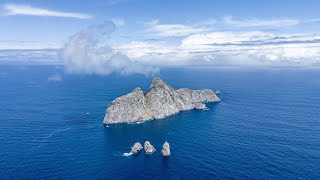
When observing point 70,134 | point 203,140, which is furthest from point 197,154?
point 70,134

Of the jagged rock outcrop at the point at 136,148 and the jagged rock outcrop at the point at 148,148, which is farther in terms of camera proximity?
the jagged rock outcrop at the point at 136,148

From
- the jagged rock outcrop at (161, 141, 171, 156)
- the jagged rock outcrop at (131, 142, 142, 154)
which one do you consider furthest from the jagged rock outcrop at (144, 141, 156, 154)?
the jagged rock outcrop at (161, 141, 171, 156)

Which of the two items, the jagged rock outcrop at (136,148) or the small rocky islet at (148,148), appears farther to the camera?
the jagged rock outcrop at (136,148)

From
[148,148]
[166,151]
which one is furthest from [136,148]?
[166,151]

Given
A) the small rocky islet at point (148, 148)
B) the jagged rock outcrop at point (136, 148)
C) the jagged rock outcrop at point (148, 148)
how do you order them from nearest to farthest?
the small rocky islet at point (148, 148) → the jagged rock outcrop at point (148, 148) → the jagged rock outcrop at point (136, 148)

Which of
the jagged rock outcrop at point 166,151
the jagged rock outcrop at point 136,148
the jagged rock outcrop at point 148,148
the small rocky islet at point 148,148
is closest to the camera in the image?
the jagged rock outcrop at point 166,151

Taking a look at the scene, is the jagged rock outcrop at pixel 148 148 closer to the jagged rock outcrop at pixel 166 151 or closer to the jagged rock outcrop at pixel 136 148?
the jagged rock outcrop at pixel 136 148

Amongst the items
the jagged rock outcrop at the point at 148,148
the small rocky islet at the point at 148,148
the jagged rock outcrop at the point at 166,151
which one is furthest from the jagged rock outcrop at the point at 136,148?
the jagged rock outcrop at the point at 166,151

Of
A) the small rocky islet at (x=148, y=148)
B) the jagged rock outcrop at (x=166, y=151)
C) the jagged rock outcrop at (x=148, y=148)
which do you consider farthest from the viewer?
the jagged rock outcrop at (x=148, y=148)

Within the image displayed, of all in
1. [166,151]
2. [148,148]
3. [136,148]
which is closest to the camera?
[166,151]

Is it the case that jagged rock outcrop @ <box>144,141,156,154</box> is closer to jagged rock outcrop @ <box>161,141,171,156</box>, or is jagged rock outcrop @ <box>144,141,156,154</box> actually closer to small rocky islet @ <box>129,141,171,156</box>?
small rocky islet @ <box>129,141,171,156</box>

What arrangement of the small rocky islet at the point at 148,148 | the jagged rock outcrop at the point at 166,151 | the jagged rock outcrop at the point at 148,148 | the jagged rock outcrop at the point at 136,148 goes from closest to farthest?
1. the jagged rock outcrop at the point at 166,151
2. the small rocky islet at the point at 148,148
3. the jagged rock outcrop at the point at 148,148
4. the jagged rock outcrop at the point at 136,148

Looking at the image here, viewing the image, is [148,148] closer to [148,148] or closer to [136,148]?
[148,148]

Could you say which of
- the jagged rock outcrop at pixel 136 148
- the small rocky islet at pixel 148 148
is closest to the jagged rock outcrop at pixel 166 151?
the small rocky islet at pixel 148 148
